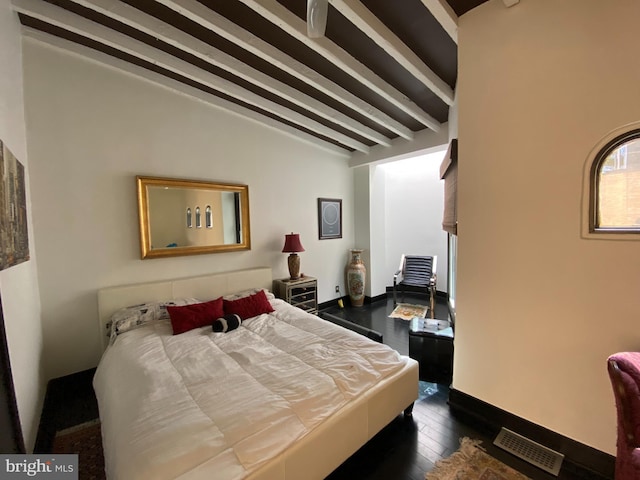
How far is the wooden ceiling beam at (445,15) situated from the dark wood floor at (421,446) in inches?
114

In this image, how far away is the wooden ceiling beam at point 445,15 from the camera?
69.5 inches

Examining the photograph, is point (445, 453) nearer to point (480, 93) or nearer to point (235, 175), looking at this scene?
point (480, 93)

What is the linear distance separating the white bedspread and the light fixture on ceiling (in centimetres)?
196

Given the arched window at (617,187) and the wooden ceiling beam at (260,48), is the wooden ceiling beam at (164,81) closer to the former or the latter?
the wooden ceiling beam at (260,48)

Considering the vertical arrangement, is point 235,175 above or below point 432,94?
below

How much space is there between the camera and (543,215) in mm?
1649

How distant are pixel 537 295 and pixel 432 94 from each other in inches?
89.9

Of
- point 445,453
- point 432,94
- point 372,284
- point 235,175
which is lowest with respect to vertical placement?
point 445,453

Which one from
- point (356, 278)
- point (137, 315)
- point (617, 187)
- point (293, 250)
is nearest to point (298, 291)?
point (293, 250)

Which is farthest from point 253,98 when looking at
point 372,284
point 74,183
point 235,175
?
point 372,284

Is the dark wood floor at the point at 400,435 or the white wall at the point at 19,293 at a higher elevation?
the white wall at the point at 19,293

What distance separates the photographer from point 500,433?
5.96 feet

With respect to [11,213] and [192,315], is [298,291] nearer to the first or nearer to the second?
[192,315]

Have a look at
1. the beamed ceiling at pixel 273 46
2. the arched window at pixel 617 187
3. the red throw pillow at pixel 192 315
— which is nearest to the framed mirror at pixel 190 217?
the red throw pillow at pixel 192 315
